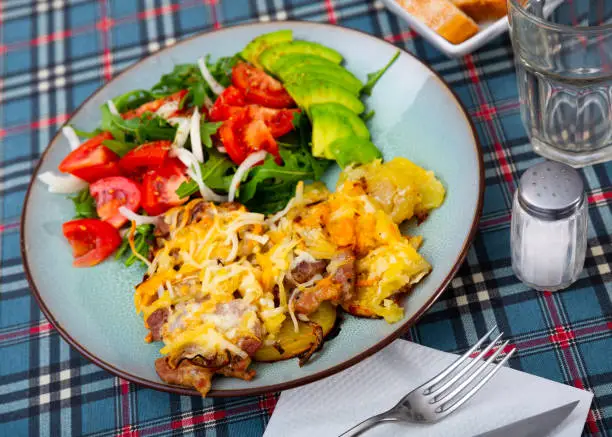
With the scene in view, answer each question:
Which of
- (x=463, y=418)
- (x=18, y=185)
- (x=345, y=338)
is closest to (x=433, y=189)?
(x=345, y=338)

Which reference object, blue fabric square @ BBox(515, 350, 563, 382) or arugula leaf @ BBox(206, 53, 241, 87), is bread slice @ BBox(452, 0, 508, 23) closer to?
arugula leaf @ BBox(206, 53, 241, 87)

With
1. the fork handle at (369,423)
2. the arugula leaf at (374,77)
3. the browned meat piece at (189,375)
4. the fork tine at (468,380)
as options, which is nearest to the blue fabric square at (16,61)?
the arugula leaf at (374,77)

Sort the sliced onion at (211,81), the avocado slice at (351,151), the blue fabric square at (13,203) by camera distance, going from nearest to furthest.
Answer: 1. the avocado slice at (351,151)
2. the sliced onion at (211,81)
3. the blue fabric square at (13,203)

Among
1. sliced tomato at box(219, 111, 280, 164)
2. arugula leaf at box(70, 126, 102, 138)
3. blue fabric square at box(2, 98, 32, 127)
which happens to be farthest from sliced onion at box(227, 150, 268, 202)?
blue fabric square at box(2, 98, 32, 127)

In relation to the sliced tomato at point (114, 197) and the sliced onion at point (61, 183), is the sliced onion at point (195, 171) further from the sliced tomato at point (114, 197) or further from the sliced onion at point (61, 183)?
the sliced onion at point (61, 183)

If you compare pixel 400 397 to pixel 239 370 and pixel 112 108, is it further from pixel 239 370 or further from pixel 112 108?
pixel 112 108

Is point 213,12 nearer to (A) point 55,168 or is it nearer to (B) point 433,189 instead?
(A) point 55,168

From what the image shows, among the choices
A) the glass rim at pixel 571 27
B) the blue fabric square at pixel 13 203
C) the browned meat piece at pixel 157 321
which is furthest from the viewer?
the blue fabric square at pixel 13 203
